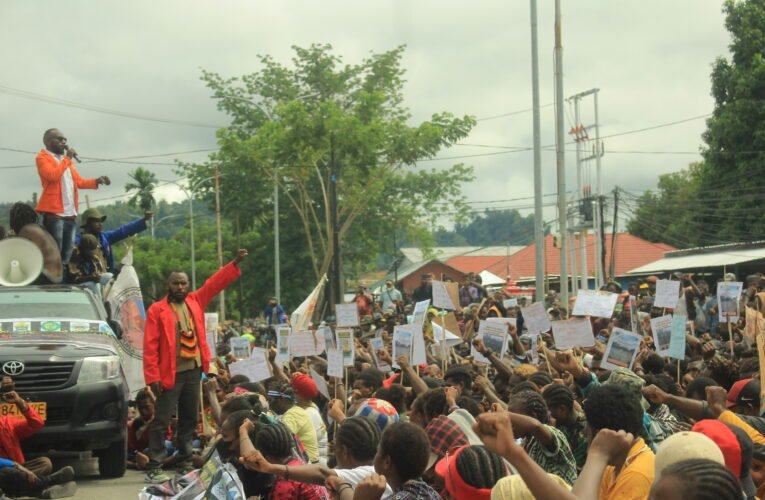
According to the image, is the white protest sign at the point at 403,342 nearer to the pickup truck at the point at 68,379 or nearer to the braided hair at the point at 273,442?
the pickup truck at the point at 68,379

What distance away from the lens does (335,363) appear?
11.5m

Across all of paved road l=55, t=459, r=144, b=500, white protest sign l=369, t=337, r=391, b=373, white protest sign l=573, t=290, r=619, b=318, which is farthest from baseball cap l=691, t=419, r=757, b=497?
white protest sign l=573, t=290, r=619, b=318

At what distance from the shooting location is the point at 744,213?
40.8 meters

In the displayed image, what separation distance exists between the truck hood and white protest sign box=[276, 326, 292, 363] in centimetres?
346

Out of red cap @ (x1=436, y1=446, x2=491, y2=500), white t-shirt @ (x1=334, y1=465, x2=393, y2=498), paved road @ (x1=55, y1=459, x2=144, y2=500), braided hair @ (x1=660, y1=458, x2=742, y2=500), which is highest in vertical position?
braided hair @ (x1=660, y1=458, x2=742, y2=500)

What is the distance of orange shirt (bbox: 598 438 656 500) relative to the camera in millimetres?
4367

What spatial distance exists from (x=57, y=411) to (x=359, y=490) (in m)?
5.60

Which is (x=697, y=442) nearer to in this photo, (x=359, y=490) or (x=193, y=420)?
(x=359, y=490)

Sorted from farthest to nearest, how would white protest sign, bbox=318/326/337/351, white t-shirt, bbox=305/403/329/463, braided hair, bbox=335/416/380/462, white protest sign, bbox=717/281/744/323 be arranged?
white protest sign, bbox=318/326/337/351, white protest sign, bbox=717/281/744/323, white t-shirt, bbox=305/403/329/463, braided hair, bbox=335/416/380/462

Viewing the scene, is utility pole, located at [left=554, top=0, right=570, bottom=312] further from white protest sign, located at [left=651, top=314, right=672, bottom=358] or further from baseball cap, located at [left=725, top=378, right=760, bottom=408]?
baseball cap, located at [left=725, top=378, right=760, bottom=408]

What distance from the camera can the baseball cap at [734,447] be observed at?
4371 mm

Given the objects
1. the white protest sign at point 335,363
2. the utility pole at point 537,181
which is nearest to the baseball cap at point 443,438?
the white protest sign at point 335,363

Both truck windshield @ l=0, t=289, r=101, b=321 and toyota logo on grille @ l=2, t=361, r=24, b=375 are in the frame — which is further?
truck windshield @ l=0, t=289, r=101, b=321

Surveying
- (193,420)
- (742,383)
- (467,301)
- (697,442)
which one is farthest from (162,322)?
(467,301)
